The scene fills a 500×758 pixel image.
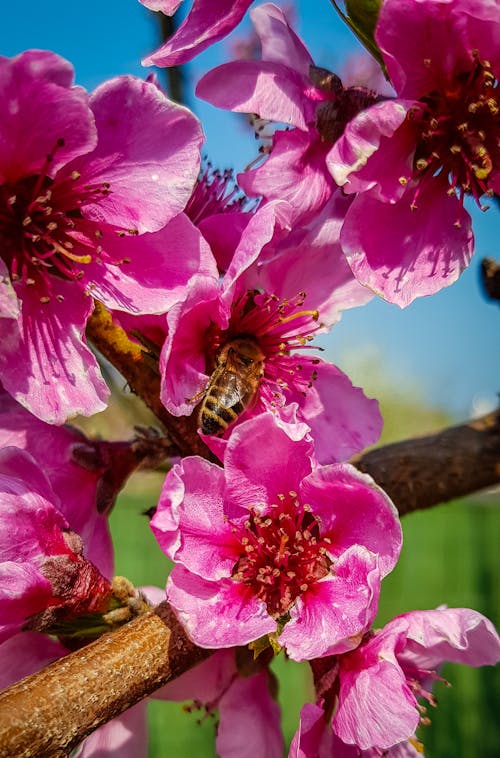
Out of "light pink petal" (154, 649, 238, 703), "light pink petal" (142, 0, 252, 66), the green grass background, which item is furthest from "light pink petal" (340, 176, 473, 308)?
the green grass background

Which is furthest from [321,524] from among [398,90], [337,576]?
[398,90]

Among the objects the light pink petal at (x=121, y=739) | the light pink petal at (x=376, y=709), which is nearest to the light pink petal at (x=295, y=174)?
the light pink petal at (x=376, y=709)

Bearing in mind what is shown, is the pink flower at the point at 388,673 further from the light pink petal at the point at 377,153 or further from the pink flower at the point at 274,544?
the light pink petal at the point at 377,153

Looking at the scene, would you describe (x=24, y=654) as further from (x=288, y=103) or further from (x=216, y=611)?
(x=288, y=103)

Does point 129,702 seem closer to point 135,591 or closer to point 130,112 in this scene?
point 135,591

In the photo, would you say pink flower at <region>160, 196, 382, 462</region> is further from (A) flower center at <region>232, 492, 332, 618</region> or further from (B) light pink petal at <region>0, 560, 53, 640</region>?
(B) light pink petal at <region>0, 560, 53, 640</region>

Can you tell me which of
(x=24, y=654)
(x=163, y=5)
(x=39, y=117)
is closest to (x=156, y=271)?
(x=39, y=117)
